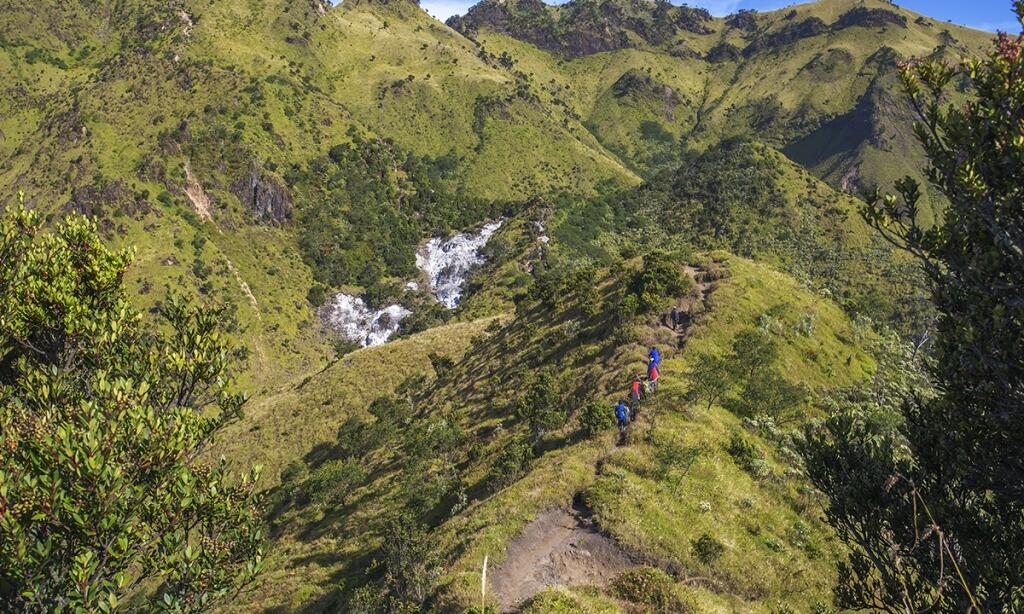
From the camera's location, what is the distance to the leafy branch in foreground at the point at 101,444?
887 centimetres

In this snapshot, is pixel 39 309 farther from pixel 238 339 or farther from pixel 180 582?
pixel 238 339

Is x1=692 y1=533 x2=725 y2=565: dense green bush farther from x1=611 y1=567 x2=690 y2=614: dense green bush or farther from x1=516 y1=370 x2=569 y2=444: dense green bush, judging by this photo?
x1=516 y1=370 x2=569 y2=444: dense green bush

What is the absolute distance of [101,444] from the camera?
A: 9.37 metres

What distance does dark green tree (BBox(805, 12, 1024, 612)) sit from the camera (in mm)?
9125

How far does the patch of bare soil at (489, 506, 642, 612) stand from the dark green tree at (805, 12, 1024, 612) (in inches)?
437

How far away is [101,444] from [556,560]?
17.6 meters

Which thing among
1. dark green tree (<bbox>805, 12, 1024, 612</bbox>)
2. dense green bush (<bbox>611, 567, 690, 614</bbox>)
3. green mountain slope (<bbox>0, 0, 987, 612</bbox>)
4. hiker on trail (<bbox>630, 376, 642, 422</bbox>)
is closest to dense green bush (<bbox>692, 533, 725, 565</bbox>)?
green mountain slope (<bbox>0, 0, 987, 612</bbox>)

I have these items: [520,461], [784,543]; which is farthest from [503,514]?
[784,543]

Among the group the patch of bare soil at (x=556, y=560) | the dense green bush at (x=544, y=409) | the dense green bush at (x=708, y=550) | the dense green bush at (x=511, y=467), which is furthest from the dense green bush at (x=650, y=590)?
the dense green bush at (x=544, y=409)

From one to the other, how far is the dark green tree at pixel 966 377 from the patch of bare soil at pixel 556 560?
11.1 metres

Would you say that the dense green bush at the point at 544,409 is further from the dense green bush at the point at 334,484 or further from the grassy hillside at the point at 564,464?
the dense green bush at the point at 334,484

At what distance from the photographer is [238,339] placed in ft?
439

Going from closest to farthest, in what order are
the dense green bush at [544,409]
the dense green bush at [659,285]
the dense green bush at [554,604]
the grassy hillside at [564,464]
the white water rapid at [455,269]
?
the dense green bush at [554,604]
the grassy hillside at [564,464]
the dense green bush at [544,409]
the dense green bush at [659,285]
the white water rapid at [455,269]

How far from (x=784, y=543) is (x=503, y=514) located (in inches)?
507
